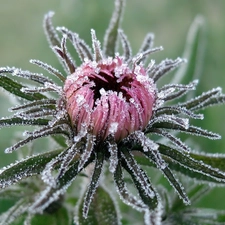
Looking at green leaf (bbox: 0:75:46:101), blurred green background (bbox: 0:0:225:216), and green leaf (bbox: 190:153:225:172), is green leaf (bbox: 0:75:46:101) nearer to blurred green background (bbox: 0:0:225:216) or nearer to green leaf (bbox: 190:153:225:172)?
green leaf (bbox: 190:153:225:172)

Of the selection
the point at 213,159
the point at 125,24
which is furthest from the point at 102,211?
the point at 125,24

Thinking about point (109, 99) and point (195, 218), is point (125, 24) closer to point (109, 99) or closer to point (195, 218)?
point (195, 218)

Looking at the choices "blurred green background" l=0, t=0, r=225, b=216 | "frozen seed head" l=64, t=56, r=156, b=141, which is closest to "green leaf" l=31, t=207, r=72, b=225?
"frozen seed head" l=64, t=56, r=156, b=141

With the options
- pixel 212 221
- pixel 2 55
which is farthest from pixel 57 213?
pixel 2 55

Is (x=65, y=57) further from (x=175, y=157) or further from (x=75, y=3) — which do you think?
(x=75, y=3)

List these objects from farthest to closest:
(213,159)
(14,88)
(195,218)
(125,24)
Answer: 1. (125,24)
2. (195,218)
3. (213,159)
4. (14,88)

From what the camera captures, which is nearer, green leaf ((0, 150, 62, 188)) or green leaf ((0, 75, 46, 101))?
green leaf ((0, 150, 62, 188))

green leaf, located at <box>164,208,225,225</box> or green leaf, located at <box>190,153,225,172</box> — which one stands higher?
green leaf, located at <box>190,153,225,172</box>
